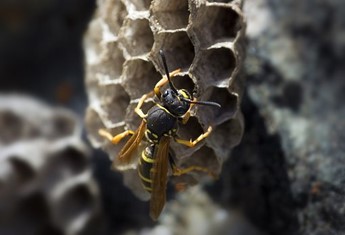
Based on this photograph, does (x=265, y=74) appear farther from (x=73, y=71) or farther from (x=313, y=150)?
(x=73, y=71)

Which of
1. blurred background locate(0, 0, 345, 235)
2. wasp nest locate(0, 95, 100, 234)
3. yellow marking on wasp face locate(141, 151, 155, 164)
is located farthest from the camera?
wasp nest locate(0, 95, 100, 234)

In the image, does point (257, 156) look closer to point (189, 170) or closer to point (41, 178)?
point (189, 170)

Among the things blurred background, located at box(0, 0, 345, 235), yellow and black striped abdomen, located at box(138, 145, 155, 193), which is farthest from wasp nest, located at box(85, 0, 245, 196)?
blurred background, located at box(0, 0, 345, 235)

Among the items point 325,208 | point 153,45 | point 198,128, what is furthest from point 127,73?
point 325,208

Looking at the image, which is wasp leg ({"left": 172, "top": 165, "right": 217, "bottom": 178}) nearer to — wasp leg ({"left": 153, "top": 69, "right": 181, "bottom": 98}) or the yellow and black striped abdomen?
the yellow and black striped abdomen

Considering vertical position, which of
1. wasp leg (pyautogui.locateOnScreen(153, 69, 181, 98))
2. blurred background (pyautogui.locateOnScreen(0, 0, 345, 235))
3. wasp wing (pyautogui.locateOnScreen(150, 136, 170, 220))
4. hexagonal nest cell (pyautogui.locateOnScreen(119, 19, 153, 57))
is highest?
hexagonal nest cell (pyautogui.locateOnScreen(119, 19, 153, 57))

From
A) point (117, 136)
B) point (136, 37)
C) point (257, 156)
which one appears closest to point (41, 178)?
point (117, 136)

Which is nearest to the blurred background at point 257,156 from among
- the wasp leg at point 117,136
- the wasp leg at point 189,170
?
the wasp leg at point 189,170
